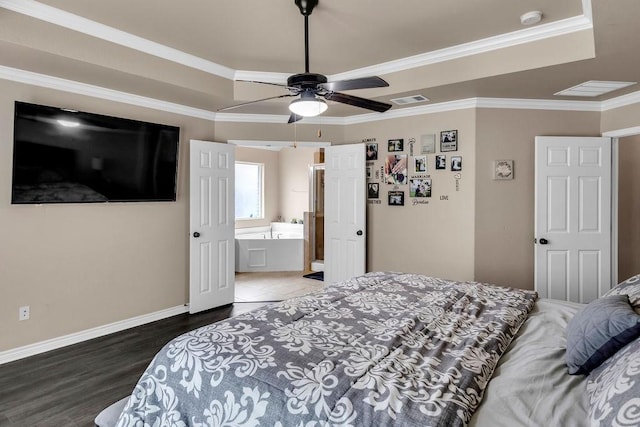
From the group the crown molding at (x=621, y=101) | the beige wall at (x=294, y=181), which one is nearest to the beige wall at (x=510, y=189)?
the crown molding at (x=621, y=101)

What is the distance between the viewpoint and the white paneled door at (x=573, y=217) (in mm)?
3852

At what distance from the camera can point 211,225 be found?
14.5 ft

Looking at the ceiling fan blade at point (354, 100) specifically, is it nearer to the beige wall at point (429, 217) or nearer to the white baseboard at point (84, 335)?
the beige wall at point (429, 217)

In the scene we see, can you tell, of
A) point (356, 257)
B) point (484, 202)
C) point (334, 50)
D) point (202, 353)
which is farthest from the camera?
point (356, 257)

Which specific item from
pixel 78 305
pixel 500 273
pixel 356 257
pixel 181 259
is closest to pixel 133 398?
pixel 78 305

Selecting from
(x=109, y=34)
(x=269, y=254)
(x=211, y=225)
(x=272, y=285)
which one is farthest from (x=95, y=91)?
(x=269, y=254)

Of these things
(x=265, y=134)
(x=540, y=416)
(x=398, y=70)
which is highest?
(x=398, y=70)

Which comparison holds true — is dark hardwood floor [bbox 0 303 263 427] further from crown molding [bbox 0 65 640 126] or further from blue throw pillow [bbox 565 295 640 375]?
blue throw pillow [bbox 565 295 640 375]

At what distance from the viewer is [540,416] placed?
3.74 feet

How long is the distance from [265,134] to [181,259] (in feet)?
5.92

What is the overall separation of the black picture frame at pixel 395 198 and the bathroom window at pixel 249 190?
3.69 m

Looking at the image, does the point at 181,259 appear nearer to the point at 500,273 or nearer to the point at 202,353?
the point at 202,353

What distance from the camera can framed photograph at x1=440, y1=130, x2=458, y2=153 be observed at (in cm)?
408

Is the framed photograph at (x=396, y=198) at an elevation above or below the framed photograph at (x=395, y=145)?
below
